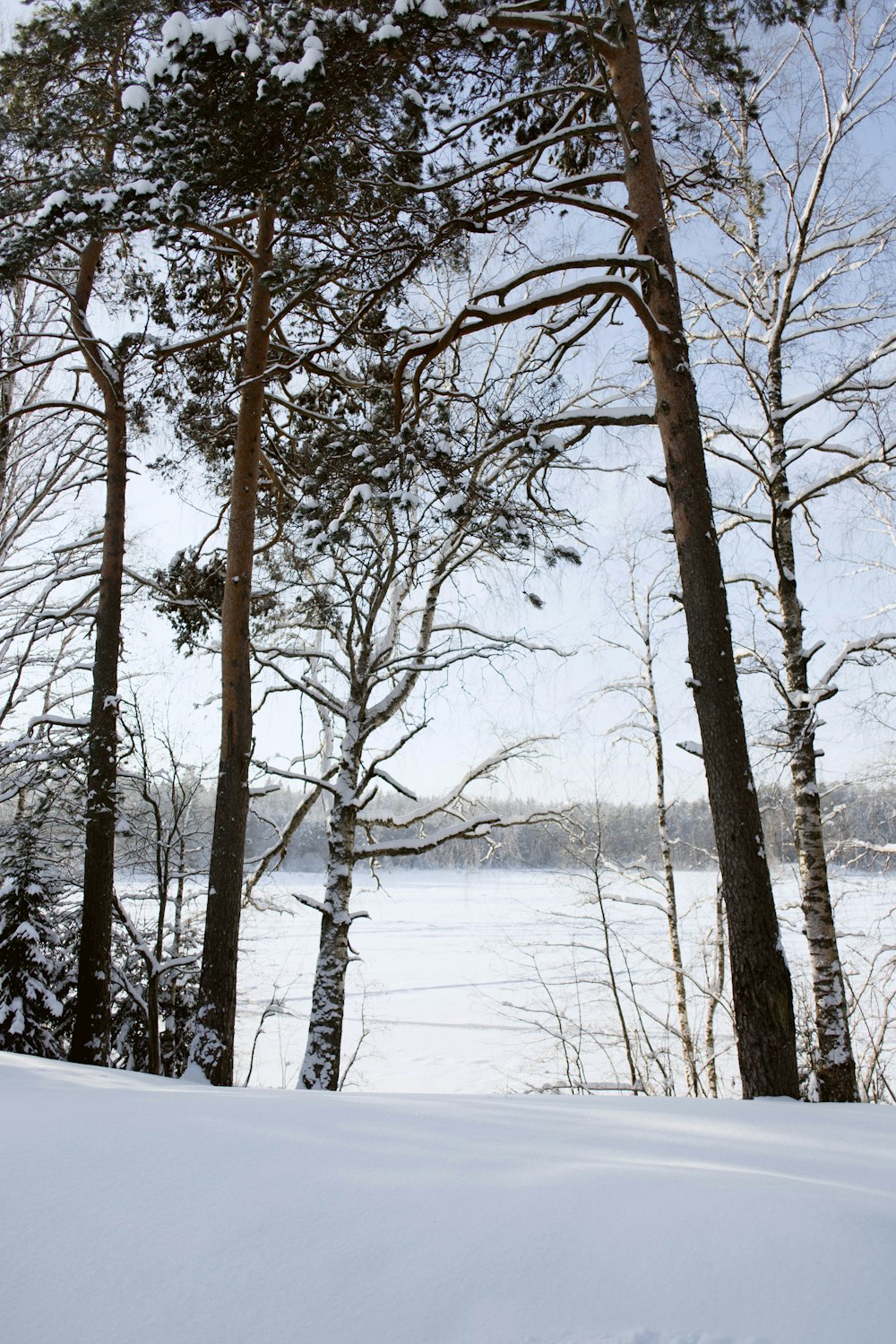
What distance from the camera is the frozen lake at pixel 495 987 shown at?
40.8 feet

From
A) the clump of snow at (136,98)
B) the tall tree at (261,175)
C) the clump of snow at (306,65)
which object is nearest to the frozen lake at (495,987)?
the tall tree at (261,175)

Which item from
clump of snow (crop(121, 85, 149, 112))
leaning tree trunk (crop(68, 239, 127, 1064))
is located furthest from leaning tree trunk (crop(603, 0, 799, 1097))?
leaning tree trunk (crop(68, 239, 127, 1064))

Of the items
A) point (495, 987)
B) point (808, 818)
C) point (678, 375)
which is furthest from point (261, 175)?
point (495, 987)

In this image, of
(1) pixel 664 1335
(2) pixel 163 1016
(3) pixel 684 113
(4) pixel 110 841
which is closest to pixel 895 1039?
(2) pixel 163 1016

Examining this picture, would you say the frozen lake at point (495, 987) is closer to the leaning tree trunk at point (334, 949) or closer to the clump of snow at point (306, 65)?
the leaning tree trunk at point (334, 949)

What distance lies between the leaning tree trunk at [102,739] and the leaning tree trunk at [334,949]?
2.05m

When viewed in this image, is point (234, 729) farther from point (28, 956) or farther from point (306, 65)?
point (28, 956)

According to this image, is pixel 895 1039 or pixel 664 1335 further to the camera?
pixel 895 1039

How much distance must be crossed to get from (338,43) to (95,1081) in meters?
5.82

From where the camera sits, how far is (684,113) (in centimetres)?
540

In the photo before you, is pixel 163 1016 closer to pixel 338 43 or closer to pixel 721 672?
pixel 721 672

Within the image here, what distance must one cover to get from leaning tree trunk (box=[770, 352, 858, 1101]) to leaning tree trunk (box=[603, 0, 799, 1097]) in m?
2.92

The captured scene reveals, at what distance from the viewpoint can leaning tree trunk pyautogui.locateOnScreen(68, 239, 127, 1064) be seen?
7270mm

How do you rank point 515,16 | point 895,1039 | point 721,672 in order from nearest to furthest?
point 721,672 < point 515,16 < point 895,1039
